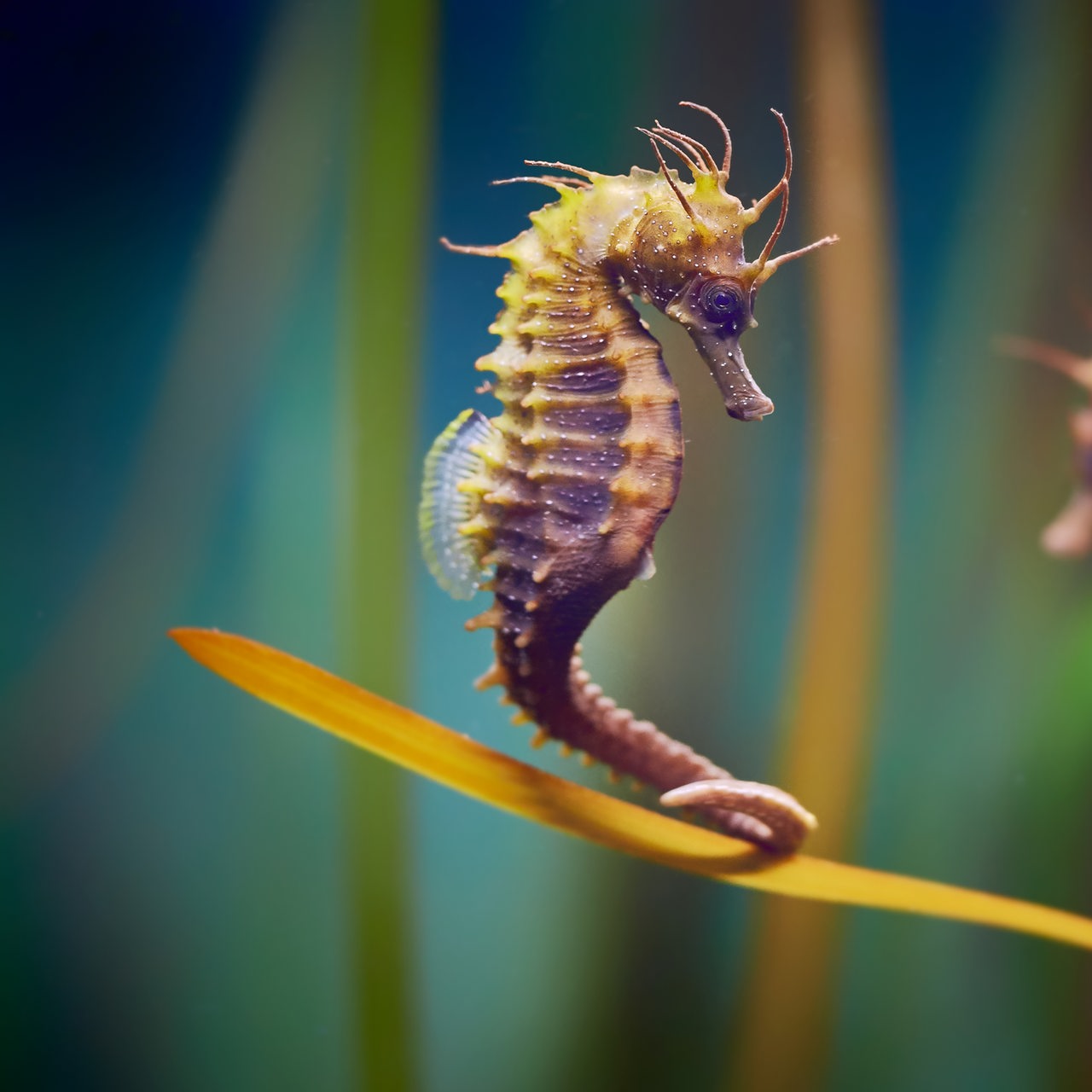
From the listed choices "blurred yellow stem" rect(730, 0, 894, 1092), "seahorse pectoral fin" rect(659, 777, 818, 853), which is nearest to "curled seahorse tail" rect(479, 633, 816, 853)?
"seahorse pectoral fin" rect(659, 777, 818, 853)

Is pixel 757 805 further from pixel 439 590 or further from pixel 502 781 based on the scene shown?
pixel 439 590

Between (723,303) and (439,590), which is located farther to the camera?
(439,590)

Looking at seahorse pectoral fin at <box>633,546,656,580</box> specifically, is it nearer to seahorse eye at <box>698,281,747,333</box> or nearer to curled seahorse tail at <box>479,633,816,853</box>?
curled seahorse tail at <box>479,633,816,853</box>

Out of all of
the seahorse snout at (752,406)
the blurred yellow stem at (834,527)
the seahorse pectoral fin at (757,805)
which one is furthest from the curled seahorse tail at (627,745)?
the seahorse snout at (752,406)

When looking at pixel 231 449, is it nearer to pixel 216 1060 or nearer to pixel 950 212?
pixel 216 1060

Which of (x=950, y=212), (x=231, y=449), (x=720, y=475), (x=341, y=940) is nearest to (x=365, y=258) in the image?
(x=231, y=449)

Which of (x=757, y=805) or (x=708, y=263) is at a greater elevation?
(x=708, y=263)

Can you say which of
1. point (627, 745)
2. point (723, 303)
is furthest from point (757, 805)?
point (723, 303)

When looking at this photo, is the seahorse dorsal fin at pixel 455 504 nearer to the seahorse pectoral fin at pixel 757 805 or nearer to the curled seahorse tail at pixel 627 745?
the curled seahorse tail at pixel 627 745
